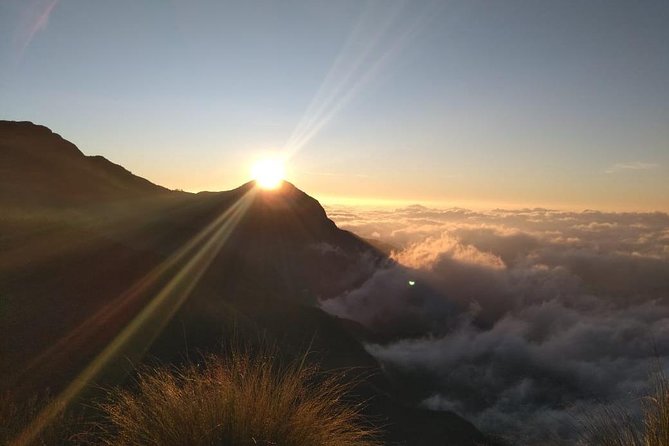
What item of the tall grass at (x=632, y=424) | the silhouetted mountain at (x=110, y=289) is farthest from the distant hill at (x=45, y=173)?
the tall grass at (x=632, y=424)

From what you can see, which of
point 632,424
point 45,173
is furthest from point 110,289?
point 45,173

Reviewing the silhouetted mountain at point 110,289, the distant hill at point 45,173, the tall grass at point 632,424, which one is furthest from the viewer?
the distant hill at point 45,173

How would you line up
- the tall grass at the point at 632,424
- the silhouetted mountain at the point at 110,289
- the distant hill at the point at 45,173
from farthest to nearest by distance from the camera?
the distant hill at the point at 45,173, the silhouetted mountain at the point at 110,289, the tall grass at the point at 632,424

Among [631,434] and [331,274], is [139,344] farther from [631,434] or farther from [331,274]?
[331,274]

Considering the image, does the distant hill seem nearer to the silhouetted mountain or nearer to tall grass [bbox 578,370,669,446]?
the silhouetted mountain

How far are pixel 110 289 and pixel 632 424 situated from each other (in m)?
21.5

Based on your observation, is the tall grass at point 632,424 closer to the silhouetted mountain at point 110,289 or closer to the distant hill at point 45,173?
the silhouetted mountain at point 110,289

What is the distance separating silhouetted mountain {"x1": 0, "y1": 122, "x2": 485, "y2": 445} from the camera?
14883 millimetres

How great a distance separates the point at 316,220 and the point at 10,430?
15525 centimetres

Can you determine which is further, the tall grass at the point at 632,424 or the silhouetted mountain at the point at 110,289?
the silhouetted mountain at the point at 110,289

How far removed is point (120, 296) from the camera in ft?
68.6

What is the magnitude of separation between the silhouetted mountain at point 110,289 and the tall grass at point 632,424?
2.99 m

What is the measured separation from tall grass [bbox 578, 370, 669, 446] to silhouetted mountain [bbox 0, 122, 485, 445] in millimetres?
2994

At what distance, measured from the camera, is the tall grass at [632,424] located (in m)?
4.00
